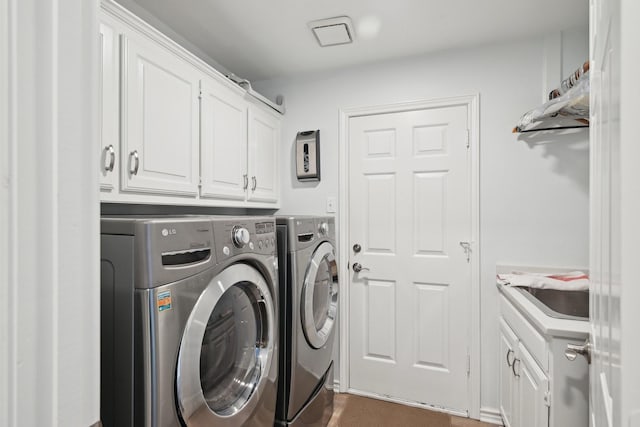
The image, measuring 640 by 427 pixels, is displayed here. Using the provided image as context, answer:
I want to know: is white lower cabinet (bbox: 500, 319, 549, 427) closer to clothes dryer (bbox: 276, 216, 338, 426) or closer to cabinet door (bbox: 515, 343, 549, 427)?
cabinet door (bbox: 515, 343, 549, 427)

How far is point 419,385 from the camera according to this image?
2365 mm

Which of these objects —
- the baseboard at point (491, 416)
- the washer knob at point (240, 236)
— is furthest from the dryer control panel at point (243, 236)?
the baseboard at point (491, 416)

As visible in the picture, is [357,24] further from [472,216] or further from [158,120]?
[472,216]

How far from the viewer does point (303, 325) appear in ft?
5.90

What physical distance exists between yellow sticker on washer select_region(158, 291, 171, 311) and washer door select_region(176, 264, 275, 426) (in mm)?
95

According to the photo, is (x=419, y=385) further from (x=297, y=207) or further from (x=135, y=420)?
(x=135, y=420)

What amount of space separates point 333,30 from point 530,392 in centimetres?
204

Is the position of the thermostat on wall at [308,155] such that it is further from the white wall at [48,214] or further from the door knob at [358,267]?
the white wall at [48,214]

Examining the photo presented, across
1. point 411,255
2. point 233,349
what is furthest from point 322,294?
point 233,349

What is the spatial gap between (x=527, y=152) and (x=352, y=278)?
1.39 metres

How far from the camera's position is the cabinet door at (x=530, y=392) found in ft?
4.29

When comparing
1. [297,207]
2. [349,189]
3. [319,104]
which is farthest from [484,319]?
[319,104]

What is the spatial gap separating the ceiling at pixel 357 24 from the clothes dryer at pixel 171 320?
1.22 metres

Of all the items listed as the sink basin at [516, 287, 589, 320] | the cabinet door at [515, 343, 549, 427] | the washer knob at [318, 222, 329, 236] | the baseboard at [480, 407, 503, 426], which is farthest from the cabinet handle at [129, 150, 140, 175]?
the baseboard at [480, 407, 503, 426]
